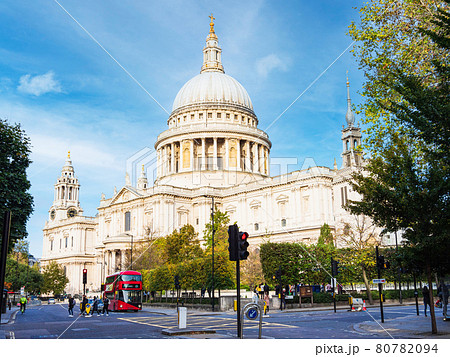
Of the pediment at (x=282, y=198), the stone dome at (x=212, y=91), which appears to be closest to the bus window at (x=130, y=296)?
the pediment at (x=282, y=198)

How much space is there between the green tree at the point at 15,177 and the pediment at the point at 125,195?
184ft

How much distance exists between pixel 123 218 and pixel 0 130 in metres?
63.0

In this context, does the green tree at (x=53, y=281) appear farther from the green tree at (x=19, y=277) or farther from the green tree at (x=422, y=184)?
the green tree at (x=422, y=184)

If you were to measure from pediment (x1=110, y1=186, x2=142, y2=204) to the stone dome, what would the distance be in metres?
23.0

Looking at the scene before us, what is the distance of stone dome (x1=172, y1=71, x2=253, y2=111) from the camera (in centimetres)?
10031

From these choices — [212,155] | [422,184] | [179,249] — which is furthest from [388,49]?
[212,155]

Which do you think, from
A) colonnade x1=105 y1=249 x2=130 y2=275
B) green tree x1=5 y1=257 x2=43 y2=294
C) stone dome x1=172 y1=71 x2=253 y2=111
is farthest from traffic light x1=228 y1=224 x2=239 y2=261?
stone dome x1=172 y1=71 x2=253 y2=111

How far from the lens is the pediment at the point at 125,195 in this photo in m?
87.5

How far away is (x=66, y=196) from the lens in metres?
128

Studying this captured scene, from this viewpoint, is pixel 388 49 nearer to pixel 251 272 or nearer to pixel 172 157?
pixel 251 272
